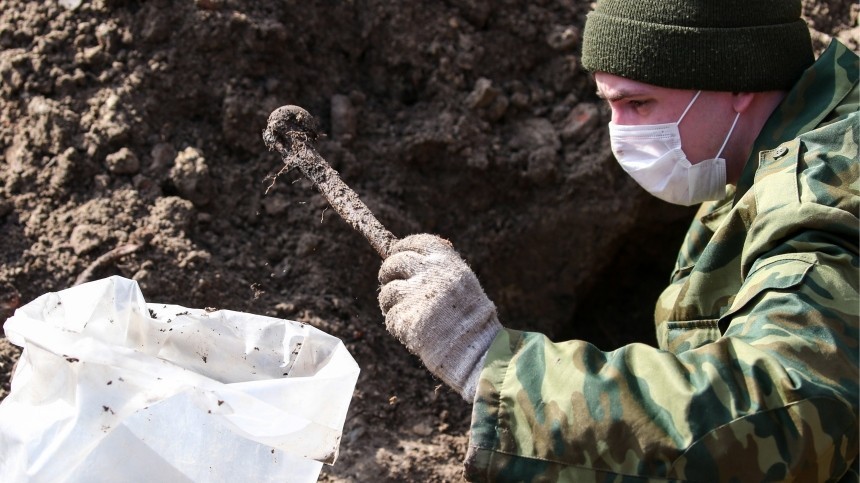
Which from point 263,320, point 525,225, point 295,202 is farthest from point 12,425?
point 525,225

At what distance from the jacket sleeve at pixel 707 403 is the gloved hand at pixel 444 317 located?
0.25ft

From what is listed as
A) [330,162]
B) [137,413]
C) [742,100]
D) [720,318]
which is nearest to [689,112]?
[742,100]

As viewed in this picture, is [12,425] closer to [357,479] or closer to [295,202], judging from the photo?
[357,479]

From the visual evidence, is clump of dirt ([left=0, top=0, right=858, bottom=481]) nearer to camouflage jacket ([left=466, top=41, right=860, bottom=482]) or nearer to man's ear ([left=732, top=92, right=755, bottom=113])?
camouflage jacket ([left=466, top=41, right=860, bottom=482])

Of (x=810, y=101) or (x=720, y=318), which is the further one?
(x=810, y=101)

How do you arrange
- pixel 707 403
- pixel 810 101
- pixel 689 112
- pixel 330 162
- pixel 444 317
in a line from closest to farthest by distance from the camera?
pixel 707 403 < pixel 444 317 < pixel 810 101 < pixel 689 112 < pixel 330 162

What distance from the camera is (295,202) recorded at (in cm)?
259

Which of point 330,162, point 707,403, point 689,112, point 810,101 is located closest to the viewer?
point 707,403

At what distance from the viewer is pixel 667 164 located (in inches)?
77.4

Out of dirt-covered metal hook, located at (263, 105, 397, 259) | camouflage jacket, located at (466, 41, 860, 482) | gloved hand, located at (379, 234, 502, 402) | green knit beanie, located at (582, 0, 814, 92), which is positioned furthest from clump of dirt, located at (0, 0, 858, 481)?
green knit beanie, located at (582, 0, 814, 92)

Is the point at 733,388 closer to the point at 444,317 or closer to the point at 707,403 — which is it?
the point at 707,403

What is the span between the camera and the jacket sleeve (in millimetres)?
1305

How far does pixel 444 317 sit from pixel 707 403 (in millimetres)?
435

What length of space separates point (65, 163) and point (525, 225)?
140 centimetres
